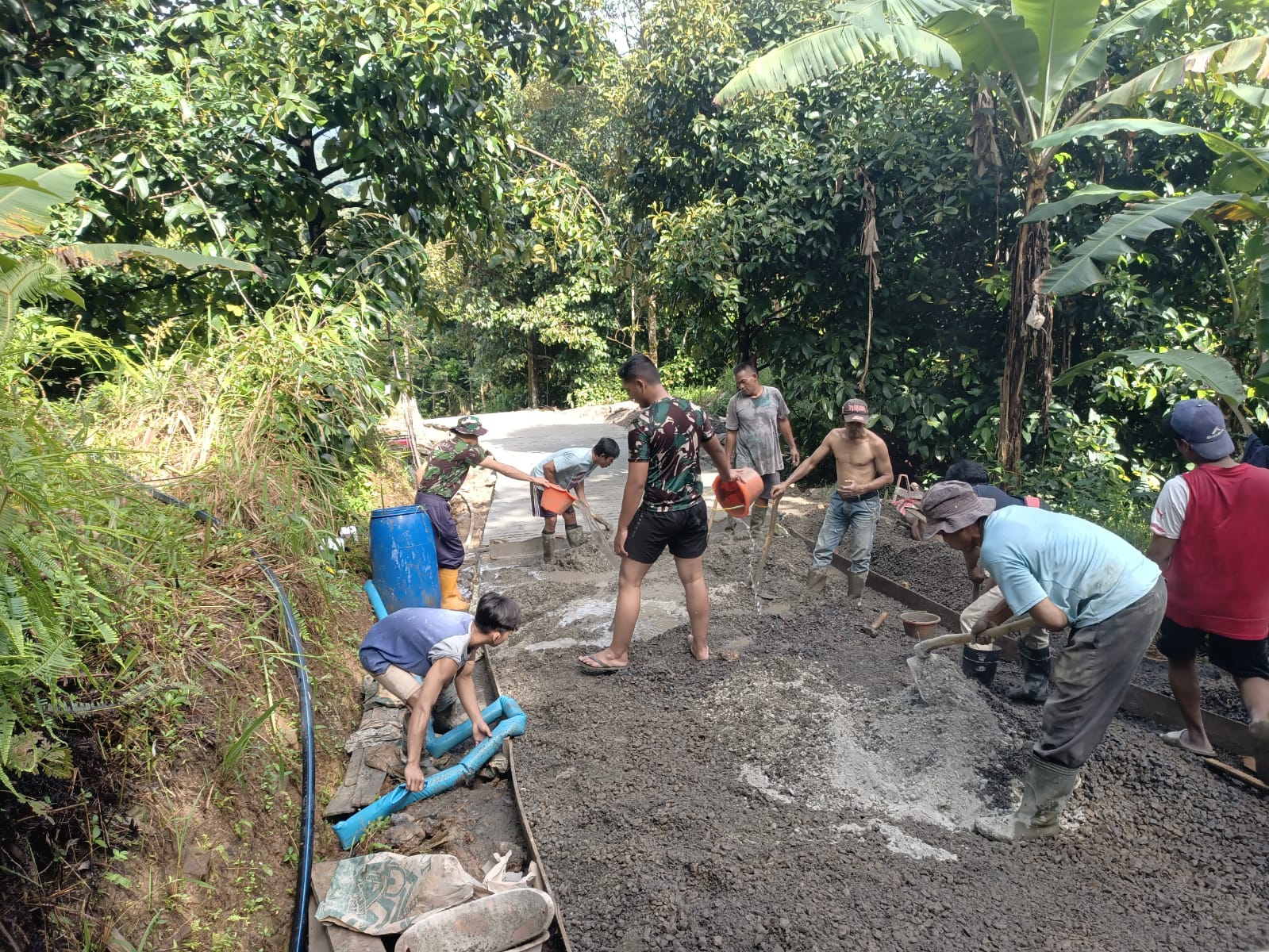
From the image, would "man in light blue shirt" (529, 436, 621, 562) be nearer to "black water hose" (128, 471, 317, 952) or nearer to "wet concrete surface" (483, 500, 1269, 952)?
"wet concrete surface" (483, 500, 1269, 952)

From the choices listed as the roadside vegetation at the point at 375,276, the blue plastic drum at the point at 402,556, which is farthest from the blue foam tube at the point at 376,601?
the roadside vegetation at the point at 375,276

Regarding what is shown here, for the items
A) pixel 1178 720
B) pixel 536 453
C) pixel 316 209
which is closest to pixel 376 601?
pixel 316 209

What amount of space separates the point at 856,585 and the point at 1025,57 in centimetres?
471

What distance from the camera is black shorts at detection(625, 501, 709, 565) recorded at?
16.3 feet

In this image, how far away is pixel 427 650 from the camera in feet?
13.0

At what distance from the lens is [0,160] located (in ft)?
16.3

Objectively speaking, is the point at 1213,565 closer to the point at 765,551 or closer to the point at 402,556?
the point at 765,551

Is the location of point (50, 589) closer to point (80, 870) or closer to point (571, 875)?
point (80, 870)

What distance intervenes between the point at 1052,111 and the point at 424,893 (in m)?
7.68

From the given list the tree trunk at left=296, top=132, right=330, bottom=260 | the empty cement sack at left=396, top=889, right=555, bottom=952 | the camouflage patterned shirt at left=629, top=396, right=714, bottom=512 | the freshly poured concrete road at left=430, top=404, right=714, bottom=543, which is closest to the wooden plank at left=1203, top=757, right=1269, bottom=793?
the camouflage patterned shirt at left=629, top=396, right=714, bottom=512

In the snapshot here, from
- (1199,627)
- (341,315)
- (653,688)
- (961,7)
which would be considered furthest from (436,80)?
(1199,627)

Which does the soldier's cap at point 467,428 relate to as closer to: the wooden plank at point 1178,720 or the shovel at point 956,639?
the shovel at point 956,639

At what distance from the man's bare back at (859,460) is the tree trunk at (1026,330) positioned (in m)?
2.35

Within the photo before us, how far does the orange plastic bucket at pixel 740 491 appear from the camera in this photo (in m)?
6.33
